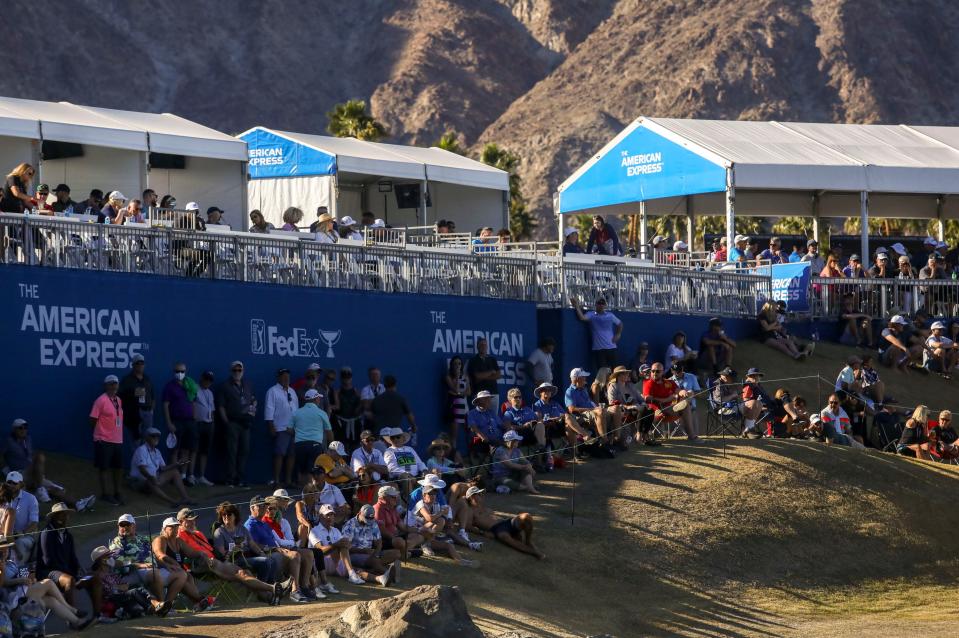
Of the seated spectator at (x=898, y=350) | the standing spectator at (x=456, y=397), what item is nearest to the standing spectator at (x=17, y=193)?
the standing spectator at (x=456, y=397)

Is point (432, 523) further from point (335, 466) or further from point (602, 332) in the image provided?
point (602, 332)

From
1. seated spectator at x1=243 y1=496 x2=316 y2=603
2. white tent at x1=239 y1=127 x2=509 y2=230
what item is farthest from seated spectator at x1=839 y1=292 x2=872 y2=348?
seated spectator at x1=243 y1=496 x2=316 y2=603

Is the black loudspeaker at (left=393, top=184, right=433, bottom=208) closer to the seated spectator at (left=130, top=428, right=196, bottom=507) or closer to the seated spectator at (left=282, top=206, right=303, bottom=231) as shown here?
the seated spectator at (left=282, top=206, right=303, bottom=231)

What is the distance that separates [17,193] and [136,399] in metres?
3.04

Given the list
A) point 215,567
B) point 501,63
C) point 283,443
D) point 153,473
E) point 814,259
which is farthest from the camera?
point 501,63

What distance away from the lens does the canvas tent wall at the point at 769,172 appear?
131 ft

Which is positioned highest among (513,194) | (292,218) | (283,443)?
(513,194)

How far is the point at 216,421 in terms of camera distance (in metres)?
25.1

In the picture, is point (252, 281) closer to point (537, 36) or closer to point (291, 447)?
point (291, 447)

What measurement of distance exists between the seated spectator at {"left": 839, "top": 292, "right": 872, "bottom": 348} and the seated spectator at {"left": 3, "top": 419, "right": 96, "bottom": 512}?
1811 centimetres

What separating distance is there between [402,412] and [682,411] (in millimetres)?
4702

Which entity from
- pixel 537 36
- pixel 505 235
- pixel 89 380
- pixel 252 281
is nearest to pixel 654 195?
pixel 505 235

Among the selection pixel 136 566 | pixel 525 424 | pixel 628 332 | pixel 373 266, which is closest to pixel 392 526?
pixel 136 566

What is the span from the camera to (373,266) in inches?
1118
